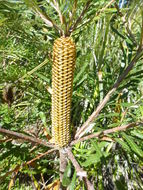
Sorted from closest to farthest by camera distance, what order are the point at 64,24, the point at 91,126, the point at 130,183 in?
the point at 64,24
the point at 91,126
the point at 130,183

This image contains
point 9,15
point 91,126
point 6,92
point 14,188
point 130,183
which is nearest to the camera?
point 9,15

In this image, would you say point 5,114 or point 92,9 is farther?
point 5,114

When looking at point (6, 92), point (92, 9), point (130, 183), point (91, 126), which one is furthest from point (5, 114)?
point (130, 183)

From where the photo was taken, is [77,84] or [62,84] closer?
[62,84]

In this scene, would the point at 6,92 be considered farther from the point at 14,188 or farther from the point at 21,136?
the point at 14,188
